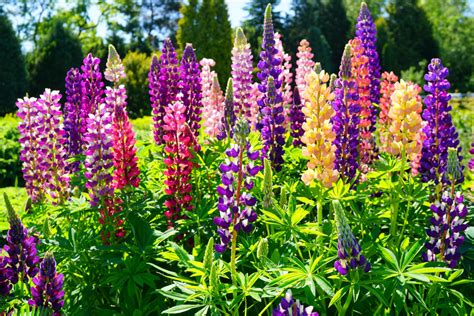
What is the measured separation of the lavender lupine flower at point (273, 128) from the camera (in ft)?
11.7

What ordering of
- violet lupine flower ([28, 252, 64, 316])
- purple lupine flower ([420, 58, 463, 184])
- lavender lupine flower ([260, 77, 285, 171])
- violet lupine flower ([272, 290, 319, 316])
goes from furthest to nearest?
lavender lupine flower ([260, 77, 285, 171])
purple lupine flower ([420, 58, 463, 184])
violet lupine flower ([28, 252, 64, 316])
violet lupine flower ([272, 290, 319, 316])

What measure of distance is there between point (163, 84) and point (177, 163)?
1366 mm

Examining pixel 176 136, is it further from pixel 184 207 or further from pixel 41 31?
pixel 41 31

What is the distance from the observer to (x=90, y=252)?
3.04m

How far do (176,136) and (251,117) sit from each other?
132cm

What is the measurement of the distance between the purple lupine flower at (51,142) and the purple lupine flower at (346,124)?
2.12 m

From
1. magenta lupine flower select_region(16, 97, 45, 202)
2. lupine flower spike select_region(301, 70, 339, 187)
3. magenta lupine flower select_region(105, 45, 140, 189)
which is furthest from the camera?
magenta lupine flower select_region(16, 97, 45, 202)

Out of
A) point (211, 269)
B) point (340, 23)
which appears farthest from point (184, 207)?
point (340, 23)

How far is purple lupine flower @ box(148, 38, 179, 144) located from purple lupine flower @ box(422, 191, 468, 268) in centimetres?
232

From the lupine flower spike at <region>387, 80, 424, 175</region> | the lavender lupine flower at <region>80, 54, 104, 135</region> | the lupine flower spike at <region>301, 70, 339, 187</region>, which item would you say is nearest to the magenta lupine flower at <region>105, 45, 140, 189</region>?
the lavender lupine flower at <region>80, 54, 104, 135</region>

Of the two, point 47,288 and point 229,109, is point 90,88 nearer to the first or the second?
point 229,109

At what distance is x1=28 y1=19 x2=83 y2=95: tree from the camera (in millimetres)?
23969

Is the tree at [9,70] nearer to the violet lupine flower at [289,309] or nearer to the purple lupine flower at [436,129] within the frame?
the purple lupine flower at [436,129]

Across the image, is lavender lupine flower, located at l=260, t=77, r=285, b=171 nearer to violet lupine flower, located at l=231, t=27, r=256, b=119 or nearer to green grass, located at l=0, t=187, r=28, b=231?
violet lupine flower, located at l=231, t=27, r=256, b=119
